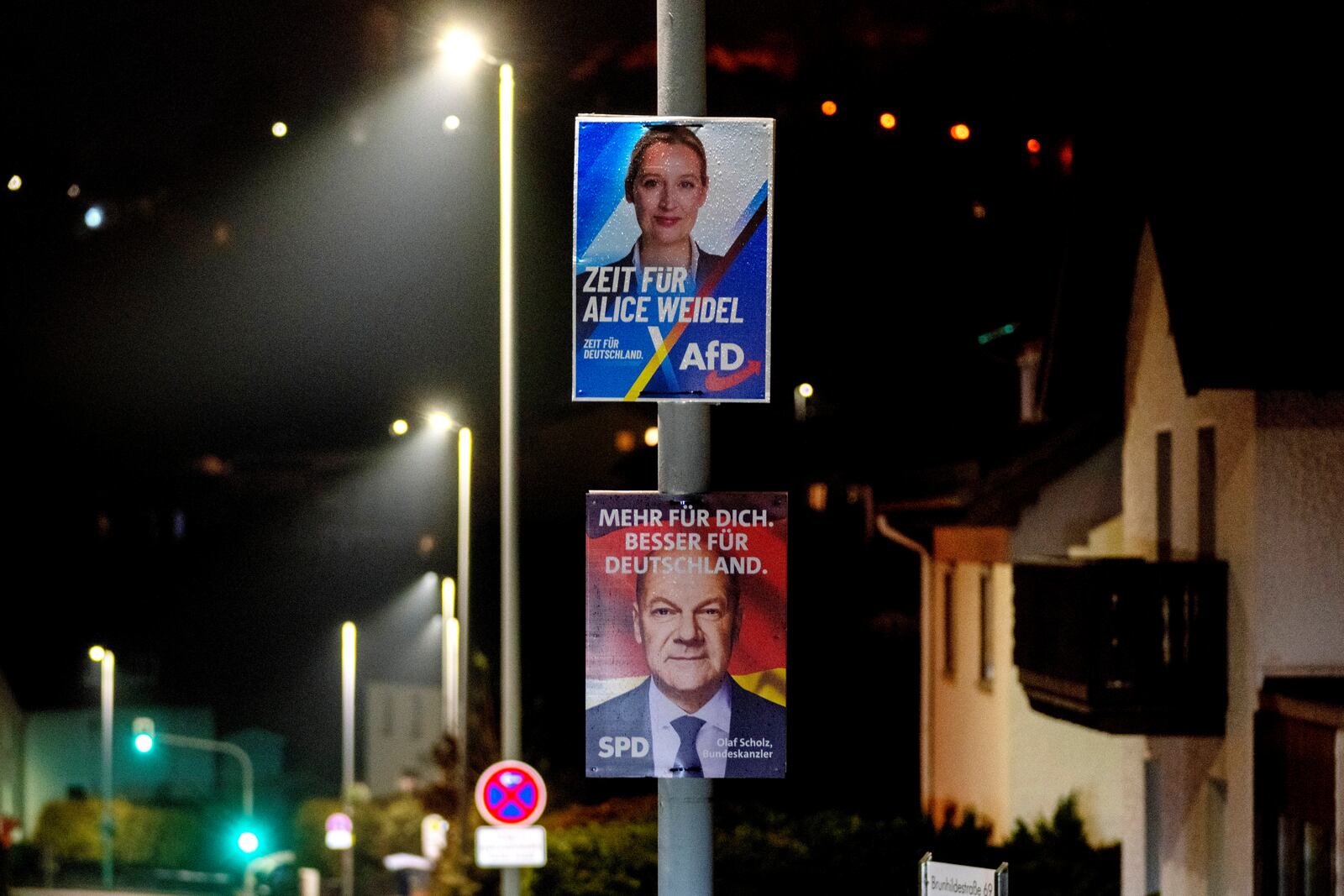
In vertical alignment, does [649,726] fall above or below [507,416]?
below

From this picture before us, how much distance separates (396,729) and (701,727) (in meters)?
57.0

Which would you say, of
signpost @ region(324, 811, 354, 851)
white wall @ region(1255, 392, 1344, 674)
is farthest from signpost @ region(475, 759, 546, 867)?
signpost @ region(324, 811, 354, 851)

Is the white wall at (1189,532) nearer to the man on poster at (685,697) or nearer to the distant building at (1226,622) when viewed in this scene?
the distant building at (1226,622)

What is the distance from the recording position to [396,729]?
6075 centimetres

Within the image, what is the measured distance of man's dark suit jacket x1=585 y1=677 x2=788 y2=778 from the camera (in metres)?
5.40

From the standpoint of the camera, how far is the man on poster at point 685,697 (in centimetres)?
540

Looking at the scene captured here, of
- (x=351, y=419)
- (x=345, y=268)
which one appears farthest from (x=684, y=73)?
(x=351, y=419)

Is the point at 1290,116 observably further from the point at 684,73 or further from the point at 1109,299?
the point at 684,73

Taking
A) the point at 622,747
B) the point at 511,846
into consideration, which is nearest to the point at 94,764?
the point at 511,846

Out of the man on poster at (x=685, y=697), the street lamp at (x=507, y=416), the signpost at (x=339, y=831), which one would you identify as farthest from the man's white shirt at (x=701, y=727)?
the signpost at (x=339, y=831)

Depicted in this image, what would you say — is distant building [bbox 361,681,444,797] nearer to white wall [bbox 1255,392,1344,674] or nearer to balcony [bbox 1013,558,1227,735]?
balcony [bbox 1013,558,1227,735]

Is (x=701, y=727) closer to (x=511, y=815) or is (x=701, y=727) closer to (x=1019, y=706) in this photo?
(x=511, y=815)

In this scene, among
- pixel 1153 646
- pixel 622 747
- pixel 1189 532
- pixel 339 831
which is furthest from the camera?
pixel 339 831

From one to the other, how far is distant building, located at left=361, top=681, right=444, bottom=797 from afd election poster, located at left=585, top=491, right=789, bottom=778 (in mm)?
54983
